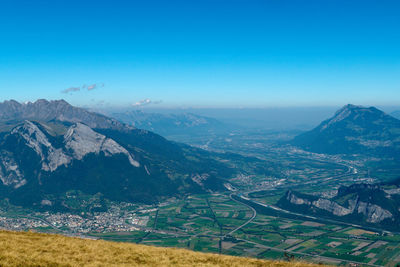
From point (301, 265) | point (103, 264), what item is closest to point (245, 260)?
point (301, 265)

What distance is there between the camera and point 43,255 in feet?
115

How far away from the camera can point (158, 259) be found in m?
38.1

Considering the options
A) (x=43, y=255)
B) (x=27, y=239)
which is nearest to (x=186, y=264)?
(x=43, y=255)

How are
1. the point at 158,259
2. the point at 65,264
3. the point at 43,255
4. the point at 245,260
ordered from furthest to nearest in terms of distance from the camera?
the point at 245,260 → the point at 158,259 → the point at 43,255 → the point at 65,264

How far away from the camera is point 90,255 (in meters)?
37.4

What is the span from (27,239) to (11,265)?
13248mm

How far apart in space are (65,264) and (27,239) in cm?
1401

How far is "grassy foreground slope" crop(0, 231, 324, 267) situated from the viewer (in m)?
33.6

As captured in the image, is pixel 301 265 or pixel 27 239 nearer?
pixel 301 265

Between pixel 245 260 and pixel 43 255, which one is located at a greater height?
pixel 43 255

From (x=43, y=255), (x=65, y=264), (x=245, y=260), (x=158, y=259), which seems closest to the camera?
(x=65, y=264)

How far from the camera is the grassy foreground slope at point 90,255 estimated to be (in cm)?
3359

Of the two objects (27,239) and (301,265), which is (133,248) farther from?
(301,265)

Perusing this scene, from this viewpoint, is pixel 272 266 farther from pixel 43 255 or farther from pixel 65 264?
pixel 43 255
